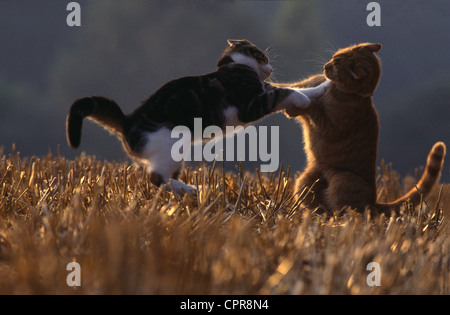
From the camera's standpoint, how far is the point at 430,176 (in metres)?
3.21

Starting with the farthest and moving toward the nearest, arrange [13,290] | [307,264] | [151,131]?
[151,131]
[307,264]
[13,290]

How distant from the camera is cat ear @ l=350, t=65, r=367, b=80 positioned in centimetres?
294

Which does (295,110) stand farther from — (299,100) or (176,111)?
(176,111)

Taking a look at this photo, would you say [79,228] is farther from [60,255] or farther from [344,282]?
[344,282]

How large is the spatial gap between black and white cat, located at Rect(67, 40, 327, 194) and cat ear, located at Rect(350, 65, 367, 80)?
366 millimetres

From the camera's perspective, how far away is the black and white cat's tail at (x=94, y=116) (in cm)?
242

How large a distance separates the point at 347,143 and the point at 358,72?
0.55 metres

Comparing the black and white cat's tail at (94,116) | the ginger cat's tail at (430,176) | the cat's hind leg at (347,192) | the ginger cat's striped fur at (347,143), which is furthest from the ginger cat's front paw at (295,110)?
the black and white cat's tail at (94,116)

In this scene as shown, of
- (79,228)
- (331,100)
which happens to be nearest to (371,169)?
(331,100)

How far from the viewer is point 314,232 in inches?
76.8

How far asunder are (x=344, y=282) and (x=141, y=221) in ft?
2.73

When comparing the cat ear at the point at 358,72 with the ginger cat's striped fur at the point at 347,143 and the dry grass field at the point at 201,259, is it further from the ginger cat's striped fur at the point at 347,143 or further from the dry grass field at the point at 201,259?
the dry grass field at the point at 201,259

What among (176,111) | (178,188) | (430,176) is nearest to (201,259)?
(178,188)

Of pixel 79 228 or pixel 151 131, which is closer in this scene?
pixel 79 228
